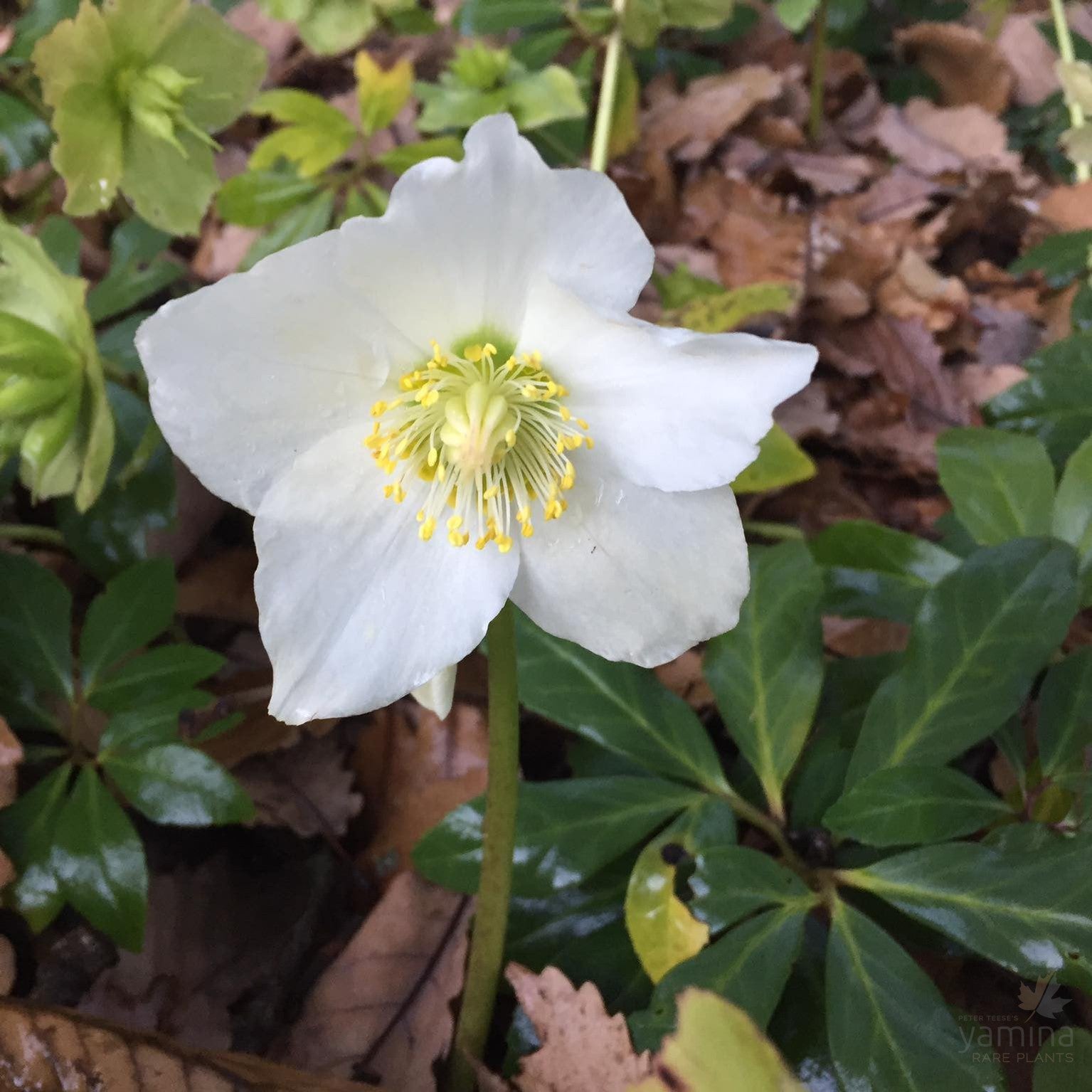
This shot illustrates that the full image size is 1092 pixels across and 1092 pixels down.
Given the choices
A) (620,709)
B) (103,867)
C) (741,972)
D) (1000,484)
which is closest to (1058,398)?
(1000,484)

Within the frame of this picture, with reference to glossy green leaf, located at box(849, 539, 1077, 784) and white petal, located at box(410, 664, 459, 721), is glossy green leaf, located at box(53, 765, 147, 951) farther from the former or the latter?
glossy green leaf, located at box(849, 539, 1077, 784)

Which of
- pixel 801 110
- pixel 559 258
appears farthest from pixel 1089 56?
pixel 559 258

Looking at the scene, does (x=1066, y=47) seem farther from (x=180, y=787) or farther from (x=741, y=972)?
(x=180, y=787)

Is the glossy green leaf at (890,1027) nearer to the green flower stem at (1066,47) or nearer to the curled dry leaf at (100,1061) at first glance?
the curled dry leaf at (100,1061)

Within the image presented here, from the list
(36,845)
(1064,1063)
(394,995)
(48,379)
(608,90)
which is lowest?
(394,995)

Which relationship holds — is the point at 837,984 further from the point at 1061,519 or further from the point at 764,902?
the point at 1061,519

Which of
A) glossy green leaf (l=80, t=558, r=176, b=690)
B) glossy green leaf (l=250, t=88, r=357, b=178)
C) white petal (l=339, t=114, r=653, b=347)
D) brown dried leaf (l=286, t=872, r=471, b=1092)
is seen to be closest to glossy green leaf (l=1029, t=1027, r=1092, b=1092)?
brown dried leaf (l=286, t=872, r=471, b=1092)

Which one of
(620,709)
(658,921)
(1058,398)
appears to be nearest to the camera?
(658,921)
